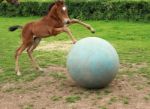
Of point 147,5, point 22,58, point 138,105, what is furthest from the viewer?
point 147,5

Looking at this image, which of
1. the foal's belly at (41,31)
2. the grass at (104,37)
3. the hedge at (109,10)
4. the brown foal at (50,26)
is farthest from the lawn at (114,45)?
the foal's belly at (41,31)

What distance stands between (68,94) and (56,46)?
6.10 meters

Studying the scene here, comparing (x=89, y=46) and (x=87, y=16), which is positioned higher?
(x=89, y=46)

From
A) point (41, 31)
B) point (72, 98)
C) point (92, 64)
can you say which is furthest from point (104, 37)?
point (72, 98)

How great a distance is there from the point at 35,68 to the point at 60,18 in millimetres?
1645

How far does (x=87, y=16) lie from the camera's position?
76.7 ft

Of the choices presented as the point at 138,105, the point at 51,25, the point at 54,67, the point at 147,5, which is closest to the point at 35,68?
the point at 54,67

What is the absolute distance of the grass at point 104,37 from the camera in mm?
11020

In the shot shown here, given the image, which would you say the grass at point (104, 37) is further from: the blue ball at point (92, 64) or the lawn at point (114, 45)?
the blue ball at point (92, 64)

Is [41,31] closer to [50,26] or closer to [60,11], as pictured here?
[50,26]

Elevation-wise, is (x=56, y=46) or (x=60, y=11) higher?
(x=60, y=11)

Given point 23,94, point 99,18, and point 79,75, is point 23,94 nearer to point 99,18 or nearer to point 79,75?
point 79,75

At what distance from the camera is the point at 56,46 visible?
14.9 metres

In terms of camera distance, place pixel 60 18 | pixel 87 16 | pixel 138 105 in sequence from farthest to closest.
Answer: pixel 87 16, pixel 60 18, pixel 138 105
